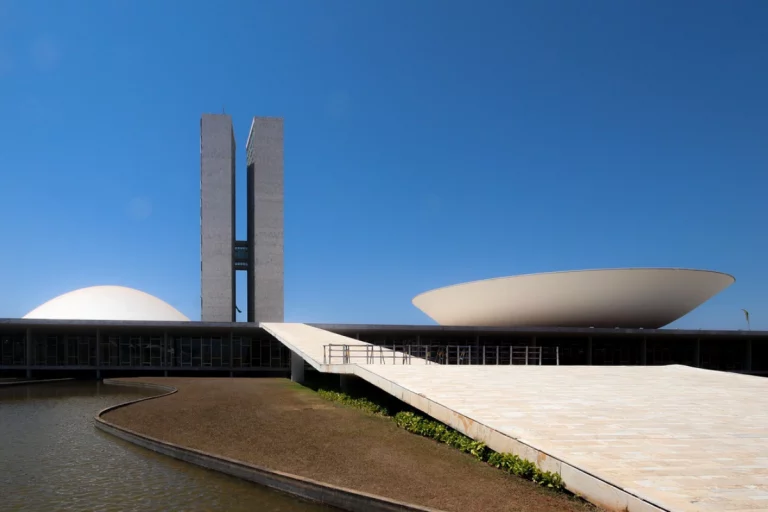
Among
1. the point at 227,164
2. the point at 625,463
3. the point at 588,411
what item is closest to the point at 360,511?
the point at 625,463

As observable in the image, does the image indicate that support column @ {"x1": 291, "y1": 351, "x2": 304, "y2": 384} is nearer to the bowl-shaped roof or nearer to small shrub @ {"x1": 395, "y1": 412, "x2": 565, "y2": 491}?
the bowl-shaped roof

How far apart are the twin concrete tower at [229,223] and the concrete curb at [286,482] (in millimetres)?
28680

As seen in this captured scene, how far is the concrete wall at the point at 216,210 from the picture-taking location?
40.3m

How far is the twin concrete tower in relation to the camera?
40.3 meters

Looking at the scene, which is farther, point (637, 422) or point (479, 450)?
point (637, 422)

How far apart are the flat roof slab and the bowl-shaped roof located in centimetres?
1152

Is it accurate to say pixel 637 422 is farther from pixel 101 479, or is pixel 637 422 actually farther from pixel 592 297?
pixel 592 297

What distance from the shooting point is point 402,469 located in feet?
28.6

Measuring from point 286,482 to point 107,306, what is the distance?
139ft

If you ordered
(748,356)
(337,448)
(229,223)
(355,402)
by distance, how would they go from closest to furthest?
(337,448), (355,402), (748,356), (229,223)

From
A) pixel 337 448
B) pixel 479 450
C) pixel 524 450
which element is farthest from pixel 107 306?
pixel 524 450

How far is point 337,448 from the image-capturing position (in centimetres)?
1038

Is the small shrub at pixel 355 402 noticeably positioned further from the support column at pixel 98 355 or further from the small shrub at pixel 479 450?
the support column at pixel 98 355

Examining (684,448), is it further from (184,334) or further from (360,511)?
(184,334)
